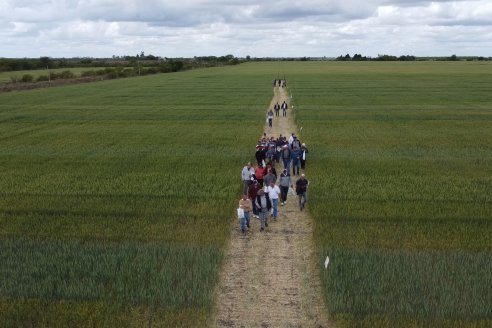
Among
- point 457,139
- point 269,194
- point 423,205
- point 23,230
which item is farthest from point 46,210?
point 457,139

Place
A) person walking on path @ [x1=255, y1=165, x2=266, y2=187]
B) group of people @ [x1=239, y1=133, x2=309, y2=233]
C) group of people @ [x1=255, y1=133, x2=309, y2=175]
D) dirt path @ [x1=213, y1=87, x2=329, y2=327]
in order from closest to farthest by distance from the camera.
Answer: dirt path @ [x1=213, y1=87, x2=329, y2=327]
group of people @ [x1=239, y1=133, x2=309, y2=233]
person walking on path @ [x1=255, y1=165, x2=266, y2=187]
group of people @ [x1=255, y1=133, x2=309, y2=175]

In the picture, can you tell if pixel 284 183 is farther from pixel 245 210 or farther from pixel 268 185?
pixel 245 210

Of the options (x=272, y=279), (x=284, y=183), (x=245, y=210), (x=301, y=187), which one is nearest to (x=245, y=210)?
(x=245, y=210)

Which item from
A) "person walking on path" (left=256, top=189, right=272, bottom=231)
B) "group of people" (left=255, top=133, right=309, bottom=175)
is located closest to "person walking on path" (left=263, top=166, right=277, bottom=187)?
"person walking on path" (left=256, top=189, right=272, bottom=231)

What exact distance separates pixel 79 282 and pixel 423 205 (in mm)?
12133

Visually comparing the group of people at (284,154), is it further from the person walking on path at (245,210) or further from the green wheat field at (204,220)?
the person walking on path at (245,210)

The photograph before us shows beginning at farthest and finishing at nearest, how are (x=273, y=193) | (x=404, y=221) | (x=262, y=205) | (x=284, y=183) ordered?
1. (x=284, y=183)
2. (x=273, y=193)
3. (x=404, y=221)
4. (x=262, y=205)

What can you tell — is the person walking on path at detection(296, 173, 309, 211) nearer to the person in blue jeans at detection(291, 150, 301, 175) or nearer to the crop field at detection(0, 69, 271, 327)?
the crop field at detection(0, 69, 271, 327)

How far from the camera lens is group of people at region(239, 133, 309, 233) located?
16125 millimetres

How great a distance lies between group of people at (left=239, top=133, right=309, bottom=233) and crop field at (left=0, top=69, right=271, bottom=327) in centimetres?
104

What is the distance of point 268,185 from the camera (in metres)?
17.7

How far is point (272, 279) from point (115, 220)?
6.54 meters

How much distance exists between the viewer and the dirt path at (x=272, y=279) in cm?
1100

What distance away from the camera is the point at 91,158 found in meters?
27.6
